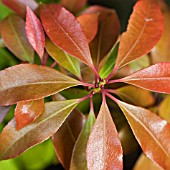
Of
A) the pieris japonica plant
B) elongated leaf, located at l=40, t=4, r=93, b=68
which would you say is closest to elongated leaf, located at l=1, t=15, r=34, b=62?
the pieris japonica plant

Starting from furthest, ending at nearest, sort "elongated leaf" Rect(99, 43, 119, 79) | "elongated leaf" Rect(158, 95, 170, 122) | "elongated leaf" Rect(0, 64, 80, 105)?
1. "elongated leaf" Rect(158, 95, 170, 122)
2. "elongated leaf" Rect(99, 43, 119, 79)
3. "elongated leaf" Rect(0, 64, 80, 105)

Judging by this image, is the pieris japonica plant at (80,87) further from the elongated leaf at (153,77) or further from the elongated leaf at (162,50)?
the elongated leaf at (162,50)

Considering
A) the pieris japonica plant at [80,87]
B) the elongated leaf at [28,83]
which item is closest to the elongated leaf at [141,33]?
the pieris japonica plant at [80,87]

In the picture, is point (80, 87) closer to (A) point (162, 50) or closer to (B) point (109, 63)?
(B) point (109, 63)

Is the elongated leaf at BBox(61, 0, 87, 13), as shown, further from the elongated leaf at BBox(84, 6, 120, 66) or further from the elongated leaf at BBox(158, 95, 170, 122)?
the elongated leaf at BBox(158, 95, 170, 122)

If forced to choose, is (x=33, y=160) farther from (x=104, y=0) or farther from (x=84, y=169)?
(x=104, y=0)

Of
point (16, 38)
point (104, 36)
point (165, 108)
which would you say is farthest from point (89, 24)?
point (165, 108)

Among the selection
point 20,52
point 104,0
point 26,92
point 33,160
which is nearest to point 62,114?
point 26,92

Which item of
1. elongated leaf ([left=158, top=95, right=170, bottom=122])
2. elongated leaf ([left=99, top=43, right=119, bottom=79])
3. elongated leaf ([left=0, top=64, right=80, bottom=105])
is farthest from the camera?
elongated leaf ([left=158, top=95, right=170, bottom=122])
